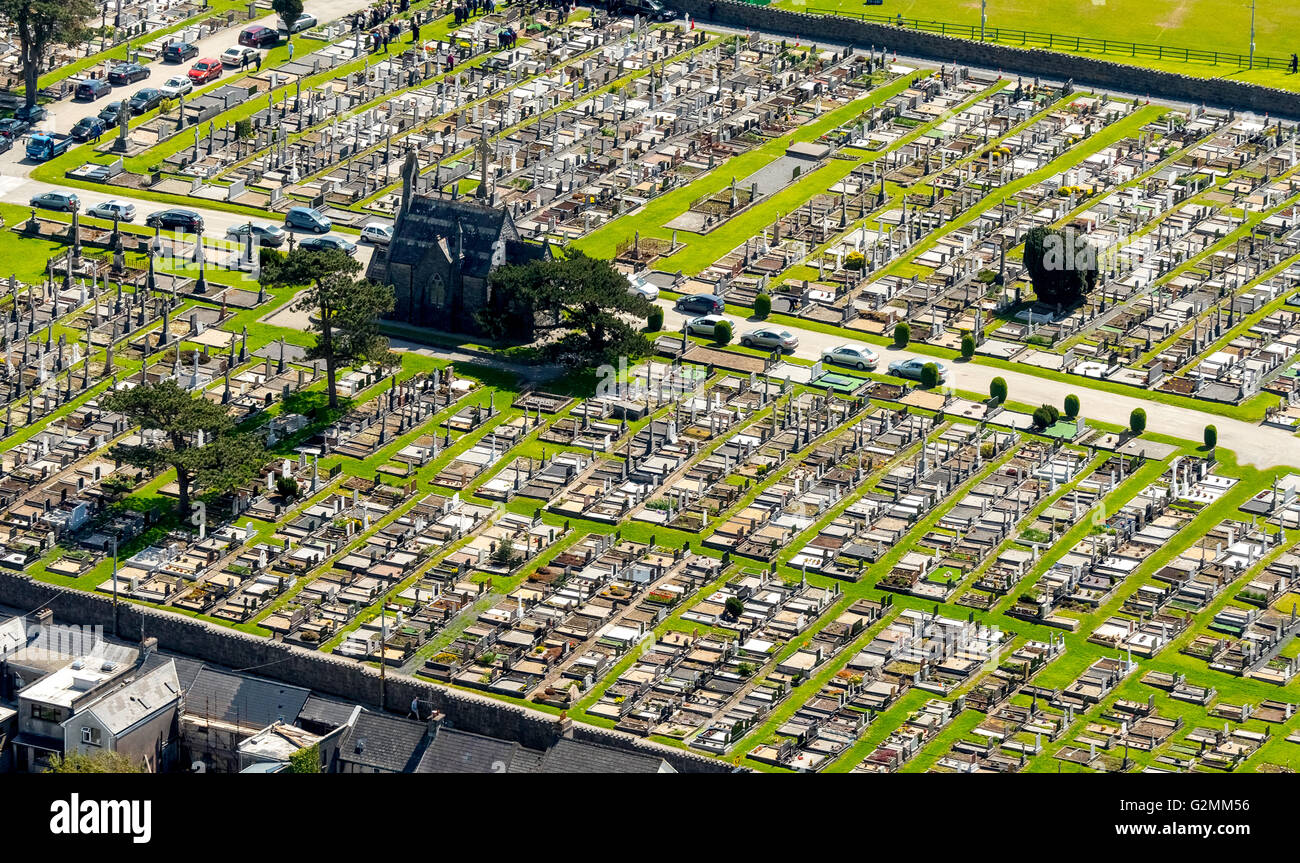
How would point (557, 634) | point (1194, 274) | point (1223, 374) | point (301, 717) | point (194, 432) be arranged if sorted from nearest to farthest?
point (301, 717) → point (557, 634) → point (194, 432) → point (1223, 374) → point (1194, 274)

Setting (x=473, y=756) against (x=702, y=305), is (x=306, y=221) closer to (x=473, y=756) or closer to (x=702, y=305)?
(x=702, y=305)

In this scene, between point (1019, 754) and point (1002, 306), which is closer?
point (1019, 754)

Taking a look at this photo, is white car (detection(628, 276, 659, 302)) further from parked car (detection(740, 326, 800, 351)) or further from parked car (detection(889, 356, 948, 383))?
parked car (detection(889, 356, 948, 383))

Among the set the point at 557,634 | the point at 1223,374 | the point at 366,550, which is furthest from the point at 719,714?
the point at 1223,374

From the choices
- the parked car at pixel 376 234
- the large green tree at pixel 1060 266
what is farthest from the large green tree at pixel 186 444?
the large green tree at pixel 1060 266

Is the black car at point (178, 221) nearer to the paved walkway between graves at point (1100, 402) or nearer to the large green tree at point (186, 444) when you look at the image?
the paved walkway between graves at point (1100, 402)

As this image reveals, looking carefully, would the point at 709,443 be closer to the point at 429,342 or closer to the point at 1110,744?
the point at 429,342
